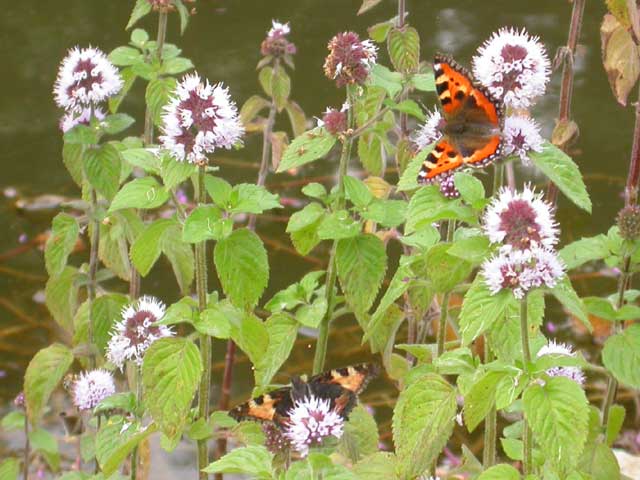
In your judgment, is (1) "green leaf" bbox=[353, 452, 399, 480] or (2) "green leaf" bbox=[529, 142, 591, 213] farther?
(1) "green leaf" bbox=[353, 452, 399, 480]

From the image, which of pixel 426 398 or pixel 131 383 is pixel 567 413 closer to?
pixel 426 398

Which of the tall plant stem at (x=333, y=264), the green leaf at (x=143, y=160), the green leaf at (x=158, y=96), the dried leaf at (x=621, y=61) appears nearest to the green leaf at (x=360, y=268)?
the tall plant stem at (x=333, y=264)

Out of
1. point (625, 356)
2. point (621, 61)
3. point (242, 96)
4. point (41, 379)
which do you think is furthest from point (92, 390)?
point (242, 96)

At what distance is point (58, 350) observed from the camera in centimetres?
263

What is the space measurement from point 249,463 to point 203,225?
A: 46 centimetres

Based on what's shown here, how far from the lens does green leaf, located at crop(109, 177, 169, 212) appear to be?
79.6 inches

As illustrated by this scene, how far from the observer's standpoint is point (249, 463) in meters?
1.71

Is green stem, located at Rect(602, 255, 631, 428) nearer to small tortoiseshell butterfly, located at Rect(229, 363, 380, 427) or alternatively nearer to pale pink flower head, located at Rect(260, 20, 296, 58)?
small tortoiseshell butterfly, located at Rect(229, 363, 380, 427)

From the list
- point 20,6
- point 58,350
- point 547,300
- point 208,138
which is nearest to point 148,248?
point 208,138

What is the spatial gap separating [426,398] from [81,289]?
4.83 feet

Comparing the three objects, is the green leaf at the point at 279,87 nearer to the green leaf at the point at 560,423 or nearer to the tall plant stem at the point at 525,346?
the tall plant stem at the point at 525,346

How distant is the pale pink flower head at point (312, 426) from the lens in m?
1.61

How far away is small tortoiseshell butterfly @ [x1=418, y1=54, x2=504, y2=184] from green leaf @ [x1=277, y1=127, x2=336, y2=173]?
0.25 metres

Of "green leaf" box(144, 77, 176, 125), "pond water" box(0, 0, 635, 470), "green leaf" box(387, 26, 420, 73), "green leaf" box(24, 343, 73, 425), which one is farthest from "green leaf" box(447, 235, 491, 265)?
"pond water" box(0, 0, 635, 470)
